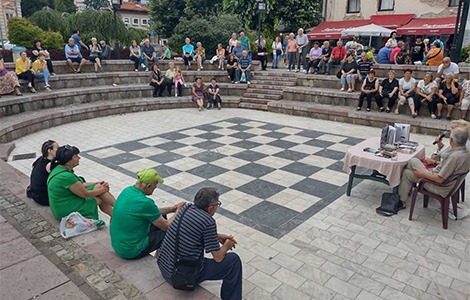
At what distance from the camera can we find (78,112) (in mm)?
11914

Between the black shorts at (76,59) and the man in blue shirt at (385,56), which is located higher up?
the man in blue shirt at (385,56)

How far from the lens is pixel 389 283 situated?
12.8ft

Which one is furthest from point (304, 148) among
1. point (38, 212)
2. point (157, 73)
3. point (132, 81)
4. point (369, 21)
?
point (369, 21)

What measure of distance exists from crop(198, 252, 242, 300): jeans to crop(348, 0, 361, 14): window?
974 inches

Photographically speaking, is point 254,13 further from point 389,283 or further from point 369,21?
point 389,283

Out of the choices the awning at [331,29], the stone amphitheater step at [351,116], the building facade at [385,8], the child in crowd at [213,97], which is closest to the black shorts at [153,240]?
the stone amphitheater step at [351,116]

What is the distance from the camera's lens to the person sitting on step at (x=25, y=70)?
1173cm

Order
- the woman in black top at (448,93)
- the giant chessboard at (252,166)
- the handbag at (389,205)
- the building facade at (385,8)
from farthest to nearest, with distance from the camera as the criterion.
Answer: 1. the building facade at (385,8)
2. the woman in black top at (448,93)
3. the giant chessboard at (252,166)
4. the handbag at (389,205)

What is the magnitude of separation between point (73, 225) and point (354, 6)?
81.8 ft

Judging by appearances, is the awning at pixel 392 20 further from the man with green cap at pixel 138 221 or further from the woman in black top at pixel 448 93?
the man with green cap at pixel 138 221

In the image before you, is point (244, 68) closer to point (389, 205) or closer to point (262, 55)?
point (262, 55)

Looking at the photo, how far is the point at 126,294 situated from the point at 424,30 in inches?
852

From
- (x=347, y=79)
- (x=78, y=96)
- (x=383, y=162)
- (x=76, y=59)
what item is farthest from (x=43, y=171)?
(x=76, y=59)

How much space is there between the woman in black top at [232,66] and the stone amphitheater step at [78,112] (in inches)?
54.1
